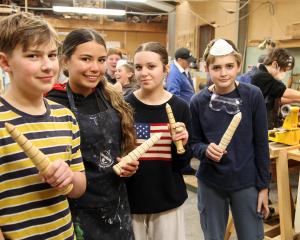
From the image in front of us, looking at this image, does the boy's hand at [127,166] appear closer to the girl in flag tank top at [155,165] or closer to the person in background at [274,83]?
the girl in flag tank top at [155,165]

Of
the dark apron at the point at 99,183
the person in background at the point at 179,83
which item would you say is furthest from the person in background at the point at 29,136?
the person in background at the point at 179,83

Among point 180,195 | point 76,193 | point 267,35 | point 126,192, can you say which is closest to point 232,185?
point 180,195

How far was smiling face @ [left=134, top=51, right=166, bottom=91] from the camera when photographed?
160cm

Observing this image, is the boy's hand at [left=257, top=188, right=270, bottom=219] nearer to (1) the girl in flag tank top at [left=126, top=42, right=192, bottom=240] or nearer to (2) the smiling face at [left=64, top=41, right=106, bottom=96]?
(1) the girl in flag tank top at [left=126, top=42, right=192, bottom=240]

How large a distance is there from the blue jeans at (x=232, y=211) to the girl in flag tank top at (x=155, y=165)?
0.32m

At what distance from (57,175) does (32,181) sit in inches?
5.1

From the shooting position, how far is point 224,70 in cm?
178

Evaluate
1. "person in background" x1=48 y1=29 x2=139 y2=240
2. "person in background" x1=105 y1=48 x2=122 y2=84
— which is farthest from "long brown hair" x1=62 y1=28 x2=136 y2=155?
"person in background" x1=105 y1=48 x2=122 y2=84

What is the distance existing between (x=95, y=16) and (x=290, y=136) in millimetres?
9882

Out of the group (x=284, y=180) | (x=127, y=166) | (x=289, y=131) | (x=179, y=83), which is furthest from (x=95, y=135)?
(x=179, y=83)

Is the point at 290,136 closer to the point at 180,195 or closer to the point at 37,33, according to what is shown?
the point at 180,195

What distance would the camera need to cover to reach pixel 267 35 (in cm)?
652

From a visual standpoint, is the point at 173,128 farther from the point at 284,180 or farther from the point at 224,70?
the point at 284,180

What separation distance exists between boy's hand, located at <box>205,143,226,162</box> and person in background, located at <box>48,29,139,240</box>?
0.50 metres
